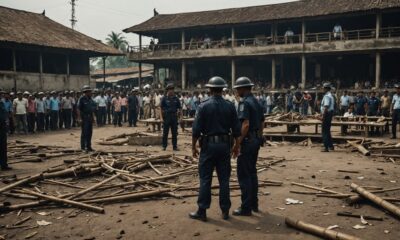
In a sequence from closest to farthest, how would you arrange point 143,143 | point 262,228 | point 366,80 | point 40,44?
point 262,228 < point 143,143 < point 40,44 < point 366,80

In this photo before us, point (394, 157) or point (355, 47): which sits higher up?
point (355, 47)

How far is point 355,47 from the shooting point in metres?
25.8

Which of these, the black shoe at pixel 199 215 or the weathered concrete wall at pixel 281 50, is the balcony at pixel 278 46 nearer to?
the weathered concrete wall at pixel 281 50

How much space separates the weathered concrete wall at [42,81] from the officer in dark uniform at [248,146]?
2206cm

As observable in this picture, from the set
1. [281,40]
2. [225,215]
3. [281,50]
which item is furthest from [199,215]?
[281,40]

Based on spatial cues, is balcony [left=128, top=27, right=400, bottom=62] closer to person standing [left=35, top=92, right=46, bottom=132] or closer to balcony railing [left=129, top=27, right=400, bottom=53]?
balcony railing [left=129, top=27, right=400, bottom=53]

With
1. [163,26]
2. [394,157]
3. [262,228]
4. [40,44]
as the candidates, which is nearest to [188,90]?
[163,26]

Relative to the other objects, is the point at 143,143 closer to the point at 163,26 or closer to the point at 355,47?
the point at 355,47

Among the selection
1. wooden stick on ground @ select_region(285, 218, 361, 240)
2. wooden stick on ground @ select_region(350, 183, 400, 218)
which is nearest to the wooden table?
wooden stick on ground @ select_region(350, 183, 400, 218)

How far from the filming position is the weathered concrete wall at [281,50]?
997 inches

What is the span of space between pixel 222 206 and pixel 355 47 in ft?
77.6

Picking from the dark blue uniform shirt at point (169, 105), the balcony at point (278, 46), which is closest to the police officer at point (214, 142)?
the dark blue uniform shirt at point (169, 105)

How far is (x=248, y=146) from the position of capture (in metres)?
5.56

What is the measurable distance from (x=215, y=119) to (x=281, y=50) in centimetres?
2404
